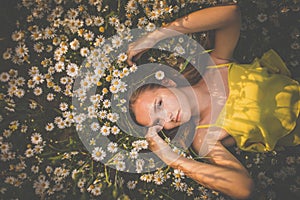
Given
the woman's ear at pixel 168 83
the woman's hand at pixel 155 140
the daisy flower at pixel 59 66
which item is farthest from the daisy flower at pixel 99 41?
the woman's hand at pixel 155 140

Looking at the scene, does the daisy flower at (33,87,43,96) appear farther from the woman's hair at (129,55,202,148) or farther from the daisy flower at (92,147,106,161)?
the woman's hair at (129,55,202,148)

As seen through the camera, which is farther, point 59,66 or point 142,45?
point 59,66

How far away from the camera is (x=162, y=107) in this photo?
1.99 metres

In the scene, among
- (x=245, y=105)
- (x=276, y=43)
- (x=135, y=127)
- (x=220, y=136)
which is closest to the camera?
(x=245, y=105)

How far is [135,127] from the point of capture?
7.66ft

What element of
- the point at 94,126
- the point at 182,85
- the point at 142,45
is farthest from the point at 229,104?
the point at 94,126

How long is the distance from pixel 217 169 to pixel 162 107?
458 millimetres

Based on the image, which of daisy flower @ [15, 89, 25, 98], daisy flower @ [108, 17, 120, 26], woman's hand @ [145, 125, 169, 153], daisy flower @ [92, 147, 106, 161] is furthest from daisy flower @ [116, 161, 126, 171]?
daisy flower @ [108, 17, 120, 26]

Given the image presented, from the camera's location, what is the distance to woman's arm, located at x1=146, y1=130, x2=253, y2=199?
1981 mm

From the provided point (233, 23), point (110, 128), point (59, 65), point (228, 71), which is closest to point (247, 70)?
point (228, 71)

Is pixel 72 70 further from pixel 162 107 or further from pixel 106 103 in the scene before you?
pixel 162 107

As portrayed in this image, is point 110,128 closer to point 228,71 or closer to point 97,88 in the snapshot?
point 97,88

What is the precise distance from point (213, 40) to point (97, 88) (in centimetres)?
80

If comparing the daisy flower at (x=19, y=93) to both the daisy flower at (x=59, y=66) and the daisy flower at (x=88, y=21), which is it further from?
the daisy flower at (x=88, y=21)
